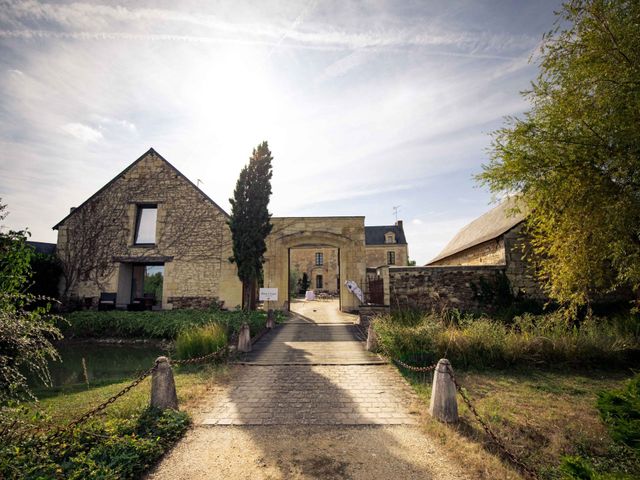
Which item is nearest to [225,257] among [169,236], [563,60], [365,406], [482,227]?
[169,236]

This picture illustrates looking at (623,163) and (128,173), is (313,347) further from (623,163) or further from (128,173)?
(128,173)

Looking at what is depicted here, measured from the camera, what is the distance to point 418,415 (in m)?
4.06

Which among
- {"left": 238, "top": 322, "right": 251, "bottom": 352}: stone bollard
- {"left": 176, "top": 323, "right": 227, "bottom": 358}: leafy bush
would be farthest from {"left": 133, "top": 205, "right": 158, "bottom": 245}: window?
{"left": 238, "top": 322, "right": 251, "bottom": 352}: stone bollard

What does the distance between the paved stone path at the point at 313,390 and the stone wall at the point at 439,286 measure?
4.18 metres

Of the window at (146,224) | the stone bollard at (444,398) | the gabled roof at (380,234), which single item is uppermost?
the gabled roof at (380,234)

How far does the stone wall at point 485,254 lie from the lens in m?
11.9

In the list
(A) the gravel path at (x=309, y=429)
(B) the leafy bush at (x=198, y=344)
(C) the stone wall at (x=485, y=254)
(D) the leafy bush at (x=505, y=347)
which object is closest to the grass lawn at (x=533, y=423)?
(A) the gravel path at (x=309, y=429)

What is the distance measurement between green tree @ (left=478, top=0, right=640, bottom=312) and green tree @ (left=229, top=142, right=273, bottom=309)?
8472 millimetres

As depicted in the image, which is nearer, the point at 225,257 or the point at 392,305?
the point at 392,305

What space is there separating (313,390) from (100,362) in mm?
6185

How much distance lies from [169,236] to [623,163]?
14311mm

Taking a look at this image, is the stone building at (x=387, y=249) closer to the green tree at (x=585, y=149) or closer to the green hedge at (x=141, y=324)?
the green hedge at (x=141, y=324)

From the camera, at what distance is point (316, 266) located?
35156 mm

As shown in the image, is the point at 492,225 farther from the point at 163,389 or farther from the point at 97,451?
the point at 97,451
